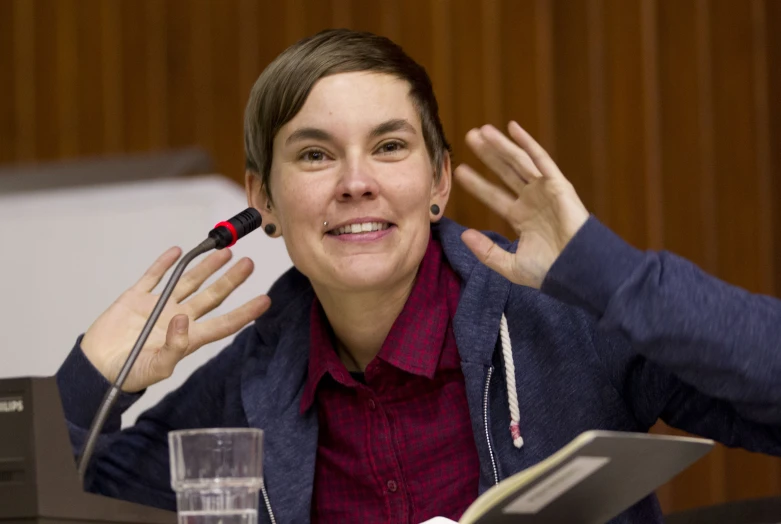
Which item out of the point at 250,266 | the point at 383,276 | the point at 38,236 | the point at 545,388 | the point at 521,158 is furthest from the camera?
the point at 38,236

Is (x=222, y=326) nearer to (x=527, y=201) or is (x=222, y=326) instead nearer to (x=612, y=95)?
(x=527, y=201)

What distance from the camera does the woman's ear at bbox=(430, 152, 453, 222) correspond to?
6.26ft

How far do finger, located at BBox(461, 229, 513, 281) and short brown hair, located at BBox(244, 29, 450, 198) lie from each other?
1.13ft

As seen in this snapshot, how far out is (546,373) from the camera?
163 cm

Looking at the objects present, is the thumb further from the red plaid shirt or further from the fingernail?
the red plaid shirt

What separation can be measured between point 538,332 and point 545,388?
0.09 meters

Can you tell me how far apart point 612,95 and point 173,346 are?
4.61 ft

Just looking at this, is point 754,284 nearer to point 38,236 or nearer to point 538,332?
point 538,332

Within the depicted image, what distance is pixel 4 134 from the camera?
3.46 metres

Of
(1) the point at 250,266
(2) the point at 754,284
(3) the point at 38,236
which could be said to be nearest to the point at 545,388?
(1) the point at 250,266

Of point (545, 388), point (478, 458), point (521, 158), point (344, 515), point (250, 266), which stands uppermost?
point (521, 158)

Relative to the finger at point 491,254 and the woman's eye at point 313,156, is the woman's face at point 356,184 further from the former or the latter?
the finger at point 491,254

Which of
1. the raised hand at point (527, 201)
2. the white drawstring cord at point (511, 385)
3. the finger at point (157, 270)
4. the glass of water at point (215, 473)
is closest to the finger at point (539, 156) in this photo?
the raised hand at point (527, 201)

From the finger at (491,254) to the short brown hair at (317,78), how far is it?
344 millimetres
